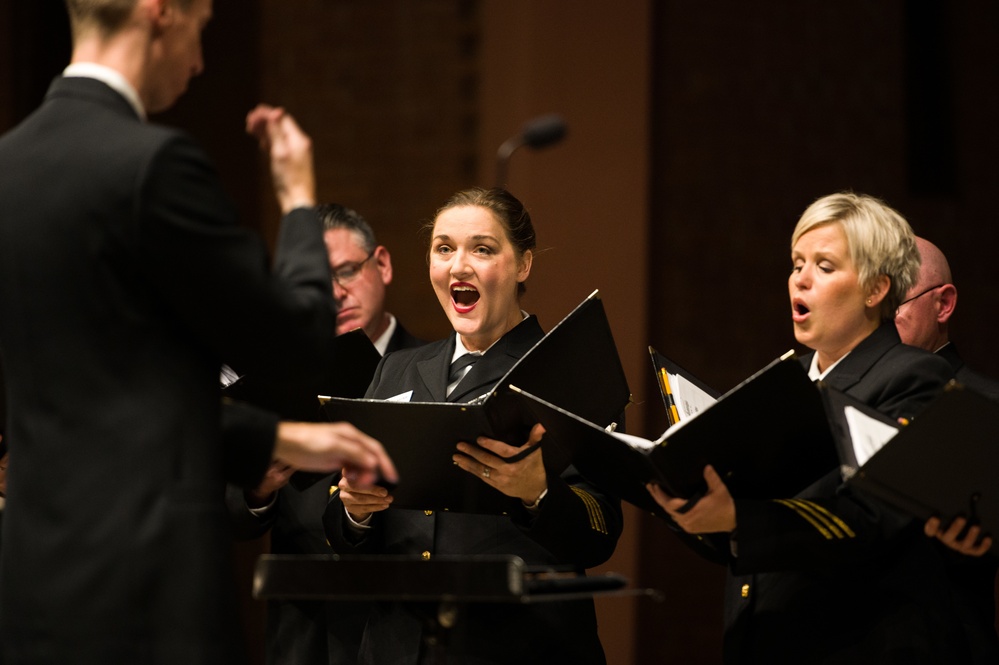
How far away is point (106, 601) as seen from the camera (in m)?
1.51

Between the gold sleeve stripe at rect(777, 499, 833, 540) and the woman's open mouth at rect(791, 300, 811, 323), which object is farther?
the woman's open mouth at rect(791, 300, 811, 323)

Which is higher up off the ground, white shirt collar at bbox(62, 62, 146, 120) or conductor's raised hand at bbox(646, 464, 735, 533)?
white shirt collar at bbox(62, 62, 146, 120)

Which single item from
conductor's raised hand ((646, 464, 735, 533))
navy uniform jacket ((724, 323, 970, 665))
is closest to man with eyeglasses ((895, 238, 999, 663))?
navy uniform jacket ((724, 323, 970, 665))

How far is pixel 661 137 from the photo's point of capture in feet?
17.2

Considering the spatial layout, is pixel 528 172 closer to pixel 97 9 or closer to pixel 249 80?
pixel 249 80

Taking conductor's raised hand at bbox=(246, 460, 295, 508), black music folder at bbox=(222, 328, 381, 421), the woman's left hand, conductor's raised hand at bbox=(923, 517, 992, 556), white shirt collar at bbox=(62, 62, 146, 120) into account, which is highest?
white shirt collar at bbox=(62, 62, 146, 120)

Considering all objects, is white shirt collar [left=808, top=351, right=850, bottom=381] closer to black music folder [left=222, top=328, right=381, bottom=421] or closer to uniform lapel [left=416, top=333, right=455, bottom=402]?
uniform lapel [left=416, top=333, right=455, bottom=402]

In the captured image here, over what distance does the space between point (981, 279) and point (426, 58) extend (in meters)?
2.62

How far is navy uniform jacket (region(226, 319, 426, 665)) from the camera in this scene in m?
2.97

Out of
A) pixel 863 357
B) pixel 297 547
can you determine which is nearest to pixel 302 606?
pixel 297 547

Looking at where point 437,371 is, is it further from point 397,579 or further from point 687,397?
point 397,579

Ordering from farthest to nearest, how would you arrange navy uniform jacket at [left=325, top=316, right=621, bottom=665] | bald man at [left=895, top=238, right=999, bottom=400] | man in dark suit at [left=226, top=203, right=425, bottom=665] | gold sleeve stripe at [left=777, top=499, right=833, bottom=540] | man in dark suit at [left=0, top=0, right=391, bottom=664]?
bald man at [left=895, top=238, right=999, bottom=400] → man in dark suit at [left=226, top=203, right=425, bottom=665] → navy uniform jacket at [left=325, top=316, right=621, bottom=665] → gold sleeve stripe at [left=777, top=499, right=833, bottom=540] → man in dark suit at [left=0, top=0, right=391, bottom=664]

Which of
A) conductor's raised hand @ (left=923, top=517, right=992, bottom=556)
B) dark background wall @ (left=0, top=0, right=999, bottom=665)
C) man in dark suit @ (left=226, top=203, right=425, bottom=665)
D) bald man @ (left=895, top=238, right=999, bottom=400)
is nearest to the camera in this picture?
conductor's raised hand @ (left=923, top=517, right=992, bottom=556)

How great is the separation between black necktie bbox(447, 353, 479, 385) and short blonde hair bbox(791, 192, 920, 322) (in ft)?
2.56
